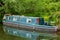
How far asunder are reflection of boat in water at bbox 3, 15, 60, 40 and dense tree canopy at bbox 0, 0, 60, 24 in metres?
0.92

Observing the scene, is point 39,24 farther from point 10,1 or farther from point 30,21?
point 10,1

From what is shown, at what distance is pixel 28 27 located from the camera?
824 inches

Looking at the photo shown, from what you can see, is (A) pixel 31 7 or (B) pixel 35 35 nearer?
(B) pixel 35 35

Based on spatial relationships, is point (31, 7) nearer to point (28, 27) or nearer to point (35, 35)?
point (28, 27)

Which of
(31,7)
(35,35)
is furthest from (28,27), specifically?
(35,35)

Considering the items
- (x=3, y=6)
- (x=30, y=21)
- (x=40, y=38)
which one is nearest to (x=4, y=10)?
(x=3, y=6)

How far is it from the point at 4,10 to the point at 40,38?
8701mm

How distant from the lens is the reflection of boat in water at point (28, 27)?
18156mm

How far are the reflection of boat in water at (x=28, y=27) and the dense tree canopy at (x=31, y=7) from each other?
0.92 m

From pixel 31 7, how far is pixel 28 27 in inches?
119

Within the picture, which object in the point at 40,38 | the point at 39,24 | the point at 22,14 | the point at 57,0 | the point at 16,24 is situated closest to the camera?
the point at 40,38

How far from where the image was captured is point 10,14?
24.5 meters

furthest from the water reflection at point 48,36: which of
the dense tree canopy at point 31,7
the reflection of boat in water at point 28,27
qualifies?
the dense tree canopy at point 31,7

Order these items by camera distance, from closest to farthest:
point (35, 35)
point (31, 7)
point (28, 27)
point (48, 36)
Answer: point (48, 36) → point (35, 35) → point (28, 27) → point (31, 7)
